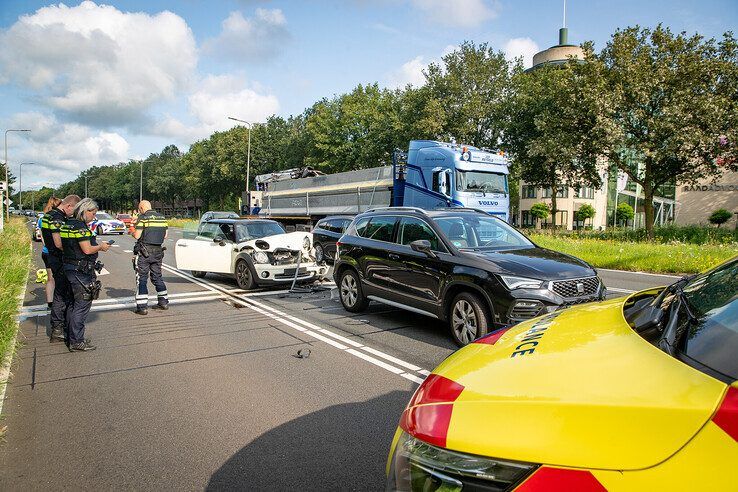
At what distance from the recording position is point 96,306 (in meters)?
8.98

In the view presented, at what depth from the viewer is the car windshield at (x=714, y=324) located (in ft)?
5.00

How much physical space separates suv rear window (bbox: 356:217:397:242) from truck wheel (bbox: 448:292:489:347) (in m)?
1.80

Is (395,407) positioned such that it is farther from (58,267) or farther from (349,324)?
(58,267)

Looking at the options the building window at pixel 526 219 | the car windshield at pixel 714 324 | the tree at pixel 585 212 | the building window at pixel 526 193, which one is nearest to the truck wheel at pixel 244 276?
the car windshield at pixel 714 324

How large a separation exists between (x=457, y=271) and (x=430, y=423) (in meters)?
4.27

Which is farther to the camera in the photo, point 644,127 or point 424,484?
point 644,127

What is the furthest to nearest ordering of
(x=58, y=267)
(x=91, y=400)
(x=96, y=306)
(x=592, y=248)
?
(x=592, y=248), (x=96, y=306), (x=58, y=267), (x=91, y=400)

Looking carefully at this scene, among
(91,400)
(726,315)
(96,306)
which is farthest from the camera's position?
(96,306)

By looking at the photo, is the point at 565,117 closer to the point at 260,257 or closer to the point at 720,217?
the point at 720,217

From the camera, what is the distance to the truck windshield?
48.9 feet

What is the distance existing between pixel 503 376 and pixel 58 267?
248 inches

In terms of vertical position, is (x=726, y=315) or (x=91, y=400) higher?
(x=726, y=315)

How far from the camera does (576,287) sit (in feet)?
17.8

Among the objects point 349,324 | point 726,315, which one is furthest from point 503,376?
point 349,324
